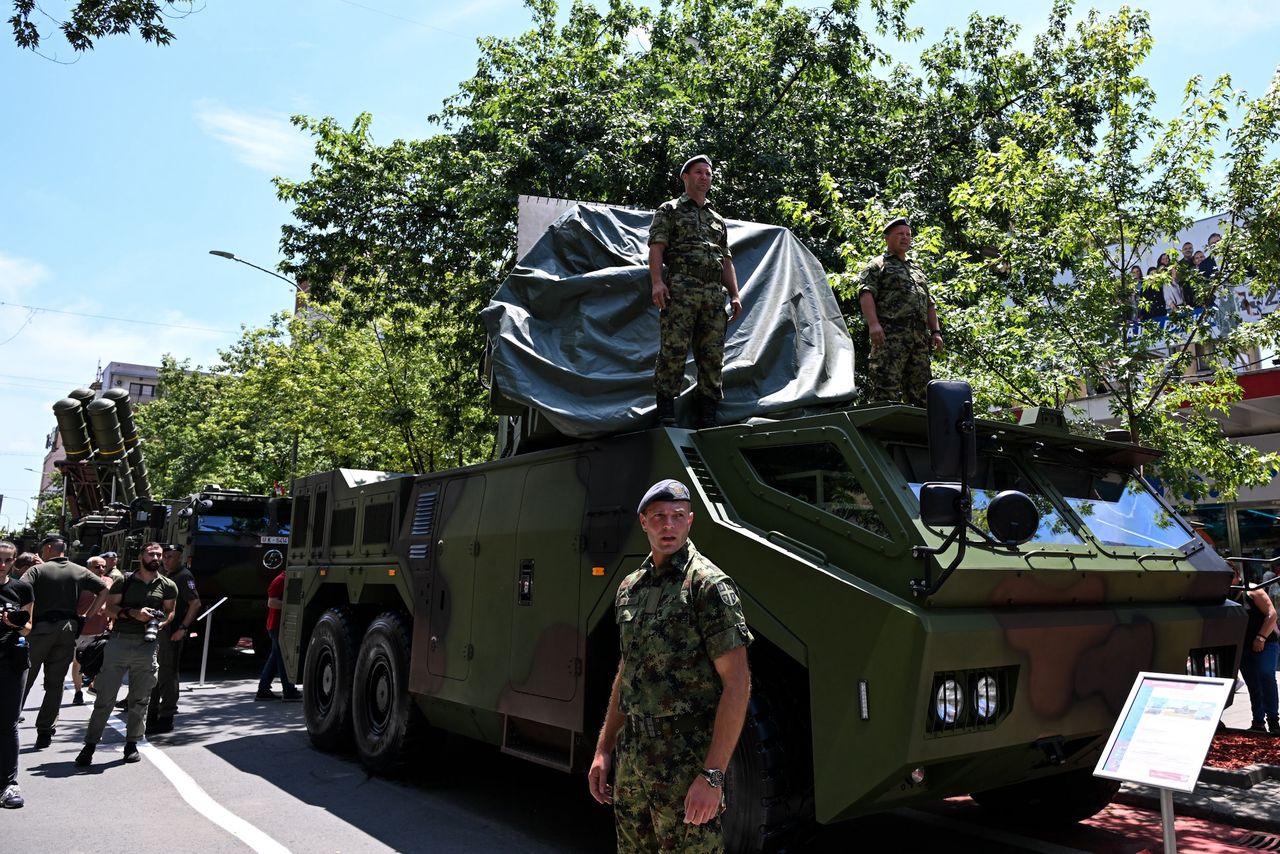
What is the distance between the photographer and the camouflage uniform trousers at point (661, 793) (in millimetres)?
3232

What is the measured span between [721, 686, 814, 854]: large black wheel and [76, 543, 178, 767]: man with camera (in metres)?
6.02

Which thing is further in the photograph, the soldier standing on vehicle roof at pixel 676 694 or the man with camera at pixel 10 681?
the man with camera at pixel 10 681

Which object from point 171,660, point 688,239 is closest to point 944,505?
point 688,239

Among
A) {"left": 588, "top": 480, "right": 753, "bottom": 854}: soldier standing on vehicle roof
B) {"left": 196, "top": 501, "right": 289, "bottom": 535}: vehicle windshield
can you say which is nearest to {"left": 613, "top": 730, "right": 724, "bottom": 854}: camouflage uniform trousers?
{"left": 588, "top": 480, "right": 753, "bottom": 854}: soldier standing on vehicle roof

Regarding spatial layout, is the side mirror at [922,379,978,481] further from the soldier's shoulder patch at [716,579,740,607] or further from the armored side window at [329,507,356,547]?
the armored side window at [329,507,356,547]

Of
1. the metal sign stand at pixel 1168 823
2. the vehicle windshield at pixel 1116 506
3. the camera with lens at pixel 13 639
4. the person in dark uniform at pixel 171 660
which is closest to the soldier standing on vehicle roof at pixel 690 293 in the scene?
the vehicle windshield at pixel 1116 506

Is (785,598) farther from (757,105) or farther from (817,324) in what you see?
(757,105)

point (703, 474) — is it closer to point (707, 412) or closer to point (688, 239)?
point (707, 412)

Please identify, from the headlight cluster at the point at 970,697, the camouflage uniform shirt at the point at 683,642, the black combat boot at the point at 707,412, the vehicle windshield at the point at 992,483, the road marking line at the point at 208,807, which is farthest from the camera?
the black combat boot at the point at 707,412

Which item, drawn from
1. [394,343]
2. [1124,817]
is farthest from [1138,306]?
[394,343]

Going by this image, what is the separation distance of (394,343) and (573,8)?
21.8 ft

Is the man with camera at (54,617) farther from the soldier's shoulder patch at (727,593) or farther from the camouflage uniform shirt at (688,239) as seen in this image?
the soldier's shoulder patch at (727,593)

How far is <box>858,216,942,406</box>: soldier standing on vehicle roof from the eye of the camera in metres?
7.00

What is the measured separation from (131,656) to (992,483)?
7127mm
